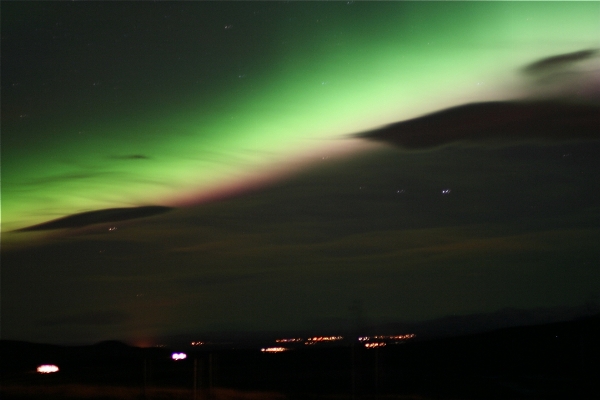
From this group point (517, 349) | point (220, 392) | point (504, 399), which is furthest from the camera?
point (517, 349)

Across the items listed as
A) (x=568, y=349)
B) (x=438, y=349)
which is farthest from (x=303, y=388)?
(x=438, y=349)

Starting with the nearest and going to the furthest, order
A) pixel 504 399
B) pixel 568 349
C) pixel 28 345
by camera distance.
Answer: pixel 504 399 < pixel 568 349 < pixel 28 345

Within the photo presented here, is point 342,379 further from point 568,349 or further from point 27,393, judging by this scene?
point 568,349

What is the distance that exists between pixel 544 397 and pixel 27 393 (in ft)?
52.7

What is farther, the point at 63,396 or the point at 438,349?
the point at 438,349

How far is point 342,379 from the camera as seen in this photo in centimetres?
3161

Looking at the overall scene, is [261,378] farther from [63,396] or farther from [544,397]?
[544,397]

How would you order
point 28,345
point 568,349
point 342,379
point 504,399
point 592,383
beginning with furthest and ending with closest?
1. point 28,345
2. point 568,349
3. point 342,379
4. point 592,383
5. point 504,399

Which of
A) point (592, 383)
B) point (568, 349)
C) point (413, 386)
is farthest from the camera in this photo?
point (568, 349)

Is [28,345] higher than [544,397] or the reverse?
higher

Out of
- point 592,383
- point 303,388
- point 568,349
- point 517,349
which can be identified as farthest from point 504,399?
point 517,349

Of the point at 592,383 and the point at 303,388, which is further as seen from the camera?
the point at 303,388

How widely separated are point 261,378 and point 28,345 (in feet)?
217

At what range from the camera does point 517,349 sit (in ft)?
167
